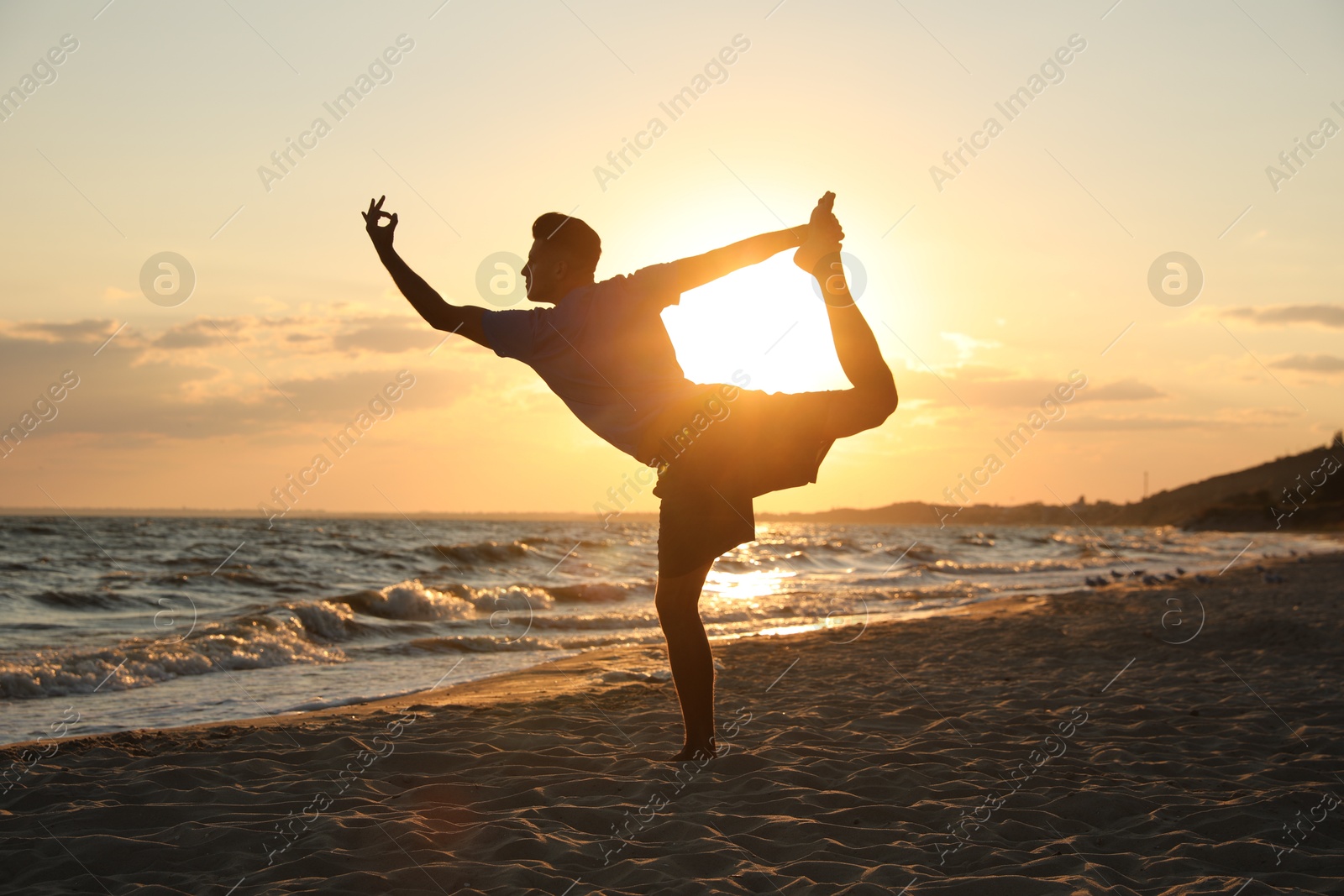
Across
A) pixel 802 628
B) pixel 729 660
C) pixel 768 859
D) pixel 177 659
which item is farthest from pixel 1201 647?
pixel 177 659

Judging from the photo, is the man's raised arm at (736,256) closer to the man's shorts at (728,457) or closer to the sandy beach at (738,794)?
the man's shorts at (728,457)

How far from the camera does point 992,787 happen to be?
3.54 m

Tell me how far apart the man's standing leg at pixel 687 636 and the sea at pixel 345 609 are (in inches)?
131

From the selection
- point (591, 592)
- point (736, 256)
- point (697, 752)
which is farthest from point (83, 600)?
point (736, 256)

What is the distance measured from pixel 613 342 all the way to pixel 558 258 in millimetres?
469

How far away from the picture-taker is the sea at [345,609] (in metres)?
7.10

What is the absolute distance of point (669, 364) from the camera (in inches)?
117

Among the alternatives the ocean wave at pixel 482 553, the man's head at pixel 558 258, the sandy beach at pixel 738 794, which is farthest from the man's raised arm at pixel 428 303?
the ocean wave at pixel 482 553

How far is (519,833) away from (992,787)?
6.31ft

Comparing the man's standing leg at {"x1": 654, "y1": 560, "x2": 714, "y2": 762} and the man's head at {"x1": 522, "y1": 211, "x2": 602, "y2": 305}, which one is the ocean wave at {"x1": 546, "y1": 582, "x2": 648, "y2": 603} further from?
the man's head at {"x1": 522, "y1": 211, "x2": 602, "y2": 305}

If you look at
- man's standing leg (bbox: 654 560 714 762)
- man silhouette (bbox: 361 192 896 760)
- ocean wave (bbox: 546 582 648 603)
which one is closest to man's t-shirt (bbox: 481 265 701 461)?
man silhouette (bbox: 361 192 896 760)

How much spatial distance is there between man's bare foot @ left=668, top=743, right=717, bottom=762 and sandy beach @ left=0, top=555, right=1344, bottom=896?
0.06 metres

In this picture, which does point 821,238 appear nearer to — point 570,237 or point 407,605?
point 570,237

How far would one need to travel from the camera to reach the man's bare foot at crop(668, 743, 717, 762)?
3.88 meters
